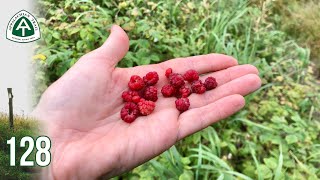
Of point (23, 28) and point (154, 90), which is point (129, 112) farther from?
point (23, 28)

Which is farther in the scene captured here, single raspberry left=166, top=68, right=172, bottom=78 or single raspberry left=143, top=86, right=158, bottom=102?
single raspberry left=166, top=68, right=172, bottom=78

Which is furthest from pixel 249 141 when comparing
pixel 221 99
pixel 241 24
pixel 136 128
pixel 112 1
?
pixel 112 1

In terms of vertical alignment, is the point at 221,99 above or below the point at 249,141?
above

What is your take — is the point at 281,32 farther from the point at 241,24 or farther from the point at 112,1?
the point at 112,1

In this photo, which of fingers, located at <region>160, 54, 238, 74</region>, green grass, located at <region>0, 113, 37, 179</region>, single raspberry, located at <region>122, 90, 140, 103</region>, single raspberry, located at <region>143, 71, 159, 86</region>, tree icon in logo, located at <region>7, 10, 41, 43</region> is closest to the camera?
green grass, located at <region>0, 113, 37, 179</region>

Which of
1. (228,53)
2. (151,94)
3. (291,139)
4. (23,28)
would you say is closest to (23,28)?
(23,28)

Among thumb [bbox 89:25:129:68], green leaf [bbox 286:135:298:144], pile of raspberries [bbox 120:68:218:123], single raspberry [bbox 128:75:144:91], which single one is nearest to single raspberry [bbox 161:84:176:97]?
pile of raspberries [bbox 120:68:218:123]

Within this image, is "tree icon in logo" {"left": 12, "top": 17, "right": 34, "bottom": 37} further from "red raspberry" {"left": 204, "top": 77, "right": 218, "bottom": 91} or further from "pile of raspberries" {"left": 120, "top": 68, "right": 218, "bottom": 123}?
"red raspberry" {"left": 204, "top": 77, "right": 218, "bottom": 91}
